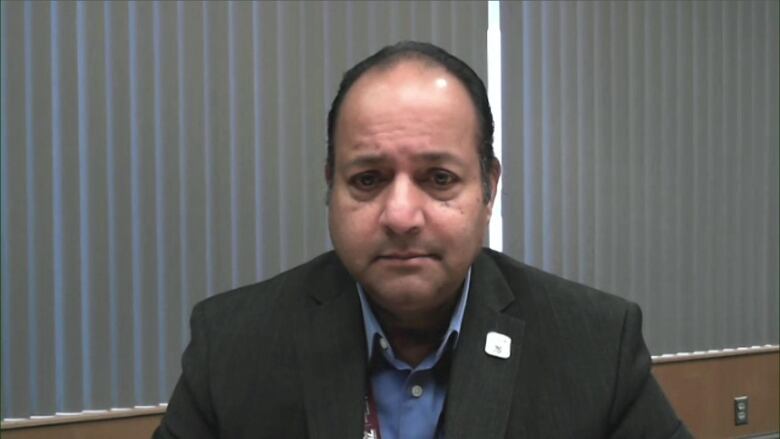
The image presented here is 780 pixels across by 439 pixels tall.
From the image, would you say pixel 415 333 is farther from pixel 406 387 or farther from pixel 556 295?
pixel 556 295

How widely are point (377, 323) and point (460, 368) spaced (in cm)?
17

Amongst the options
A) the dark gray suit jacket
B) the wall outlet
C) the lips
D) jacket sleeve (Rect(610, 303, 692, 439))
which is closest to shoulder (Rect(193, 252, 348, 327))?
Result: the dark gray suit jacket

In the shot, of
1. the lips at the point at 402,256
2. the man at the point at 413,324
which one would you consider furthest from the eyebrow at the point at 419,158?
the lips at the point at 402,256

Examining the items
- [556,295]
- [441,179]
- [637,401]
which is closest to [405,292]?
[441,179]

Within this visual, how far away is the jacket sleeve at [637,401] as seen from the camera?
1.26m

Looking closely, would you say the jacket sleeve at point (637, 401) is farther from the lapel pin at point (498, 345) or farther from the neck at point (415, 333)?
the neck at point (415, 333)

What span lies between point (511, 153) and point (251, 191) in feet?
3.67

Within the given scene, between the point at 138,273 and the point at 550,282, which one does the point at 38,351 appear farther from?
the point at 550,282

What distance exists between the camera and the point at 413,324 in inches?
50.7

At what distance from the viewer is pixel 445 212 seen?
1112 millimetres

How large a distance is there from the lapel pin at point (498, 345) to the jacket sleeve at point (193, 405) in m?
0.51

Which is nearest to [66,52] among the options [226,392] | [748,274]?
[226,392]

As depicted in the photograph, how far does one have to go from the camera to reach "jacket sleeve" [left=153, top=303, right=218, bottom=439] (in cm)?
129

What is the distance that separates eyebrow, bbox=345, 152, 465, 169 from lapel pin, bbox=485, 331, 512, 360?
350 millimetres
